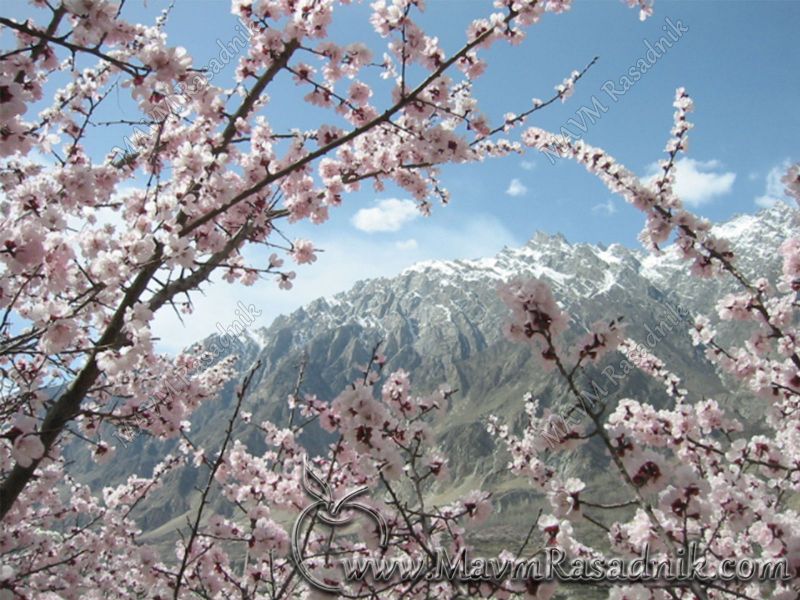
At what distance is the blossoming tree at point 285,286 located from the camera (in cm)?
356

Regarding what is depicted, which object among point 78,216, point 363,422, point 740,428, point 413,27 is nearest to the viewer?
point 363,422

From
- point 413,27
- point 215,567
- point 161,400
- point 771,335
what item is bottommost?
point 215,567

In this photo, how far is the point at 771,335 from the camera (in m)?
6.73

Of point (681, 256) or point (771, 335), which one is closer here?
point (771, 335)

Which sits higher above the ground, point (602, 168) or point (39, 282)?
point (602, 168)

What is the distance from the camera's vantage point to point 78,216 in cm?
518

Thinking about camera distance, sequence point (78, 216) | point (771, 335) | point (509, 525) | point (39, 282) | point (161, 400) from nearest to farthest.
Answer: point (39, 282) < point (78, 216) < point (161, 400) < point (771, 335) < point (509, 525)

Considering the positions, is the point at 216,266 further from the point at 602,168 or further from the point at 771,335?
the point at 771,335

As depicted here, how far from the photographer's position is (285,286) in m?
7.90

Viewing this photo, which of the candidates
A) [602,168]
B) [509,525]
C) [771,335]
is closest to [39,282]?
[602,168]

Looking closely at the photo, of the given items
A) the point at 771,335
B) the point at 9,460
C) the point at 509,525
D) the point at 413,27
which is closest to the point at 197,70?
the point at 413,27

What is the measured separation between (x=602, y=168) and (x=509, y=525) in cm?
18716

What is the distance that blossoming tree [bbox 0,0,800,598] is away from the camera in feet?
11.7

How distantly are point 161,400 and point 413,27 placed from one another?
5.37m
